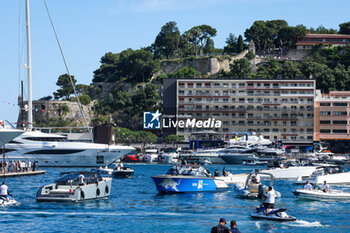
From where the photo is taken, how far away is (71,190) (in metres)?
42.7

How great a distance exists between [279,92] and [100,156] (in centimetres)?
8444

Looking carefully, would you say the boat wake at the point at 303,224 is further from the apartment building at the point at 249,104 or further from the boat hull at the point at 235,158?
the apartment building at the point at 249,104

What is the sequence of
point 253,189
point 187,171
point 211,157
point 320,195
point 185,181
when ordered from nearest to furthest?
point 320,195 → point 253,189 → point 185,181 → point 187,171 → point 211,157

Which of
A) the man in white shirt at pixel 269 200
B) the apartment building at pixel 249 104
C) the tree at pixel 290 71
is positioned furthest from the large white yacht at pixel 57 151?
the tree at pixel 290 71

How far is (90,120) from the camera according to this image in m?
176

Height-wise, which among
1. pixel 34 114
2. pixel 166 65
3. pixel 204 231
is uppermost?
pixel 166 65

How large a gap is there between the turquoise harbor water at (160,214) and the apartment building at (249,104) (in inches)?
4402

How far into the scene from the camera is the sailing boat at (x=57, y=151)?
9038cm

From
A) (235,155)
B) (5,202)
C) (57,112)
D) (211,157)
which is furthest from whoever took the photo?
(57,112)

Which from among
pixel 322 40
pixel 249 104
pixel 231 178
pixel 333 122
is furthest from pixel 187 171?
pixel 322 40

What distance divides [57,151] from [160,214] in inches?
2149

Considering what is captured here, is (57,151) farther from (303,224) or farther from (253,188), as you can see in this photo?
(303,224)

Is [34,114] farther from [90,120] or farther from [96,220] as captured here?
[96,220]

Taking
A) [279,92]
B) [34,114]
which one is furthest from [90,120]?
[279,92]
